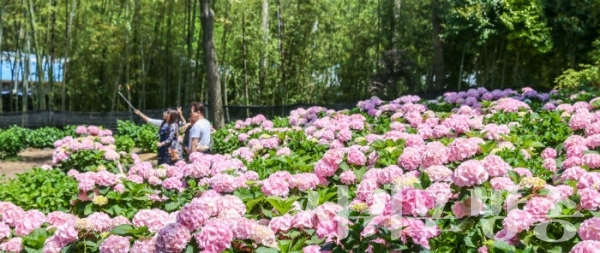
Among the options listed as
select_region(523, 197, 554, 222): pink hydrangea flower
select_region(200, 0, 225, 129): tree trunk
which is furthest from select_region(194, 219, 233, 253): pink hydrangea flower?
select_region(200, 0, 225, 129): tree trunk

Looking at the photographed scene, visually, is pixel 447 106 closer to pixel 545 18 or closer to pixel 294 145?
pixel 294 145

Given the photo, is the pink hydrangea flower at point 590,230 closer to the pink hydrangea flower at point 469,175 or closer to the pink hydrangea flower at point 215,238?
the pink hydrangea flower at point 469,175

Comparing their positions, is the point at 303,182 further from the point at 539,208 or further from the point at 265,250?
the point at 539,208

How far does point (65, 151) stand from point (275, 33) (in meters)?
14.8

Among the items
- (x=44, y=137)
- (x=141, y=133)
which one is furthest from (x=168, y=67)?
(x=141, y=133)

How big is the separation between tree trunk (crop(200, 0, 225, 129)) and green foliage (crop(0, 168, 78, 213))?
7.56m

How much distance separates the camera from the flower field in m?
1.89

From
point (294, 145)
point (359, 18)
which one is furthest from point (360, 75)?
point (294, 145)

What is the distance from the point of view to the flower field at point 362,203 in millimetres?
1887

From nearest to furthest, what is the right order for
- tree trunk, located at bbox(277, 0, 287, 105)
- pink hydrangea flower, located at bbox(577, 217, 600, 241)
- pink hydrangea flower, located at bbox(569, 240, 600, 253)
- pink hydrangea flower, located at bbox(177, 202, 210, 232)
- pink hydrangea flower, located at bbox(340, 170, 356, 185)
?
pink hydrangea flower, located at bbox(569, 240, 600, 253), pink hydrangea flower, located at bbox(577, 217, 600, 241), pink hydrangea flower, located at bbox(177, 202, 210, 232), pink hydrangea flower, located at bbox(340, 170, 356, 185), tree trunk, located at bbox(277, 0, 287, 105)

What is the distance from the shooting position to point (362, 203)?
2080 mm

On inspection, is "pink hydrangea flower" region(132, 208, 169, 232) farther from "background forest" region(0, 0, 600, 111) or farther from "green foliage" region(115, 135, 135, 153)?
"background forest" region(0, 0, 600, 111)

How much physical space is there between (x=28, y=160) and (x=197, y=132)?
8.14m

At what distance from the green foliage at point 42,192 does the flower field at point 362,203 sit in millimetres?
16
